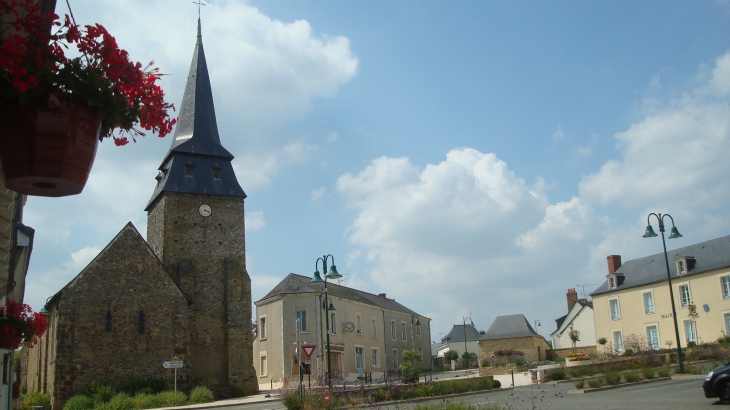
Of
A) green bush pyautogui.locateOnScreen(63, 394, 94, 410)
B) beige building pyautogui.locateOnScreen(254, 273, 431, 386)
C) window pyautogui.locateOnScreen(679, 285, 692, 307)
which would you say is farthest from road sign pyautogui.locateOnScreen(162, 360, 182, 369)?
window pyautogui.locateOnScreen(679, 285, 692, 307)

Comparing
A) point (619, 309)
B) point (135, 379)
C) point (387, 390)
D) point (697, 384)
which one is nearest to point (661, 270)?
point (619, 309)

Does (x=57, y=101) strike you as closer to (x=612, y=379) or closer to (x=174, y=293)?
(x=612, y=379)

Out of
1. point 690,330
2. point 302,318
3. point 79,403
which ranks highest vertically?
point 302,318

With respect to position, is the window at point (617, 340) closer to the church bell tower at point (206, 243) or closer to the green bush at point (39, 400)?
the church bell tower at point (206, 243)

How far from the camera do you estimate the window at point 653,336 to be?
3919cm

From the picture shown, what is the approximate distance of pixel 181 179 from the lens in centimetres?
3600

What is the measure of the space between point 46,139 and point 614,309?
4498 cm

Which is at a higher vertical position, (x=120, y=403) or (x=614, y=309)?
(x=614, y=309)

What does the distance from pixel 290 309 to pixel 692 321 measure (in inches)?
940

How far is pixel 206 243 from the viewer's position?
1405 inches

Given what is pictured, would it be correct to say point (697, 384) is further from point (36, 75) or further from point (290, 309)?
point (290, 309)

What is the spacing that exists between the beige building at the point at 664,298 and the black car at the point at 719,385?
21534 millimetres

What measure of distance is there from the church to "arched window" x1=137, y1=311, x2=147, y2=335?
0.15ft

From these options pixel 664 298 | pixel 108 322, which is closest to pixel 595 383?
pixel 664 298
